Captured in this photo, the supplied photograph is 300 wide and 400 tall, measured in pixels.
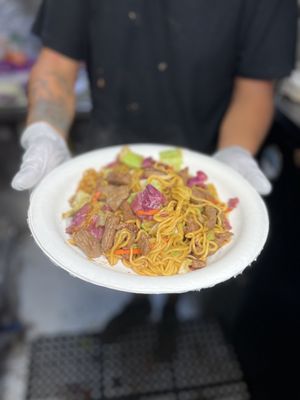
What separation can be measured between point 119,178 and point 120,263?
0.40 metres

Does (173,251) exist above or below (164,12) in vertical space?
below

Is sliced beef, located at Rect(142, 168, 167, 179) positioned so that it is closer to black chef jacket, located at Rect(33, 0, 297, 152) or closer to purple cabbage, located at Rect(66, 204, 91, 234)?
purple cabbage, located at Rect(66, 204, 91, 234)

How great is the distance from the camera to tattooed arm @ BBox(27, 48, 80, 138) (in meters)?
1.98

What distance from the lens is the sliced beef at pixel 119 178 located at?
5.32 ft

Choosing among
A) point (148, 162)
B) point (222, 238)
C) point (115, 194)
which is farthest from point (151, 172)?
point (222, 238)

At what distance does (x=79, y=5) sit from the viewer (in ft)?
6.36

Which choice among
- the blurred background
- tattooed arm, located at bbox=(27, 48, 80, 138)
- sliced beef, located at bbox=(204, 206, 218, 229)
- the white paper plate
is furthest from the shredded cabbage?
the blurred background

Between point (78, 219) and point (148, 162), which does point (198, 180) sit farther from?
point (78, 219)

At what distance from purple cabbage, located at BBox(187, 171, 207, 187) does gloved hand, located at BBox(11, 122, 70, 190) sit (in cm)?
58

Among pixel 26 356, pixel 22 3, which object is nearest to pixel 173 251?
pixel 26 356

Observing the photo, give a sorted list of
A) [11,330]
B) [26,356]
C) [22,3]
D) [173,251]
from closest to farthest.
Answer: [173,251], [26,356], [11,330], [22,3]

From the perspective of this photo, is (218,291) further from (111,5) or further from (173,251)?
(111,5)

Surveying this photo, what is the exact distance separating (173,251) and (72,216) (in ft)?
1.29

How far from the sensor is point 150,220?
1.46 metres
